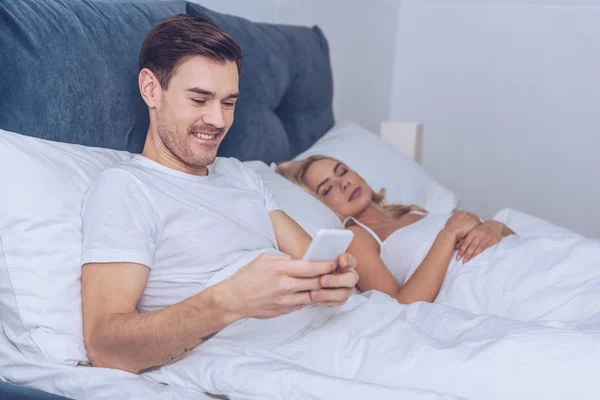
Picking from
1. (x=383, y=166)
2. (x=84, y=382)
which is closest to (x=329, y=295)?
(x=84, y=382)

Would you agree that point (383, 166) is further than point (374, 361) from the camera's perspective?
Yes

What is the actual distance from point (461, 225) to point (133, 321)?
1050 millimetres

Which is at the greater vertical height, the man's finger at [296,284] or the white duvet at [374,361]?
the man's finger at [296,284]

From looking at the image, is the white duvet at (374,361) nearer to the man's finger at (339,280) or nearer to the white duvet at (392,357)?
the white duvet at (392,357)

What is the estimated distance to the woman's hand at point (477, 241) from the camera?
6.04 feet

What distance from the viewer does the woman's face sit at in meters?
2.05

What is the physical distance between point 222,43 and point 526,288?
892 millimetres

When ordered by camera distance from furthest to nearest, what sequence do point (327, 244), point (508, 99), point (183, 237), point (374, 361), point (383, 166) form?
point (508, 99)
point (383, 166)
point (183, 237)
point (374, 361)
point (327, 244)

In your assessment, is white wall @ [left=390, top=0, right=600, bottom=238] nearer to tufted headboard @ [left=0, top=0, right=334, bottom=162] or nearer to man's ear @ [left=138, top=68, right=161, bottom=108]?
tufted headboard @ [left=0, top=0, right=334, bottom=162]

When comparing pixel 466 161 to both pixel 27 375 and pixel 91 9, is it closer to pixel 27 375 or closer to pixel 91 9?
pixel 91 9

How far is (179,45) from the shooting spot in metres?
1.32

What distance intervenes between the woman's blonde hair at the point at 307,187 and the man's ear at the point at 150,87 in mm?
688

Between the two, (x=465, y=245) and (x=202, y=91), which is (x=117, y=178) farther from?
(x=465, y=245)

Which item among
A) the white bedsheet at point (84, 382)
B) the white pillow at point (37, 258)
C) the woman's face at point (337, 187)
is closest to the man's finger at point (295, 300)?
the white bedsheet at point (84, 382)
